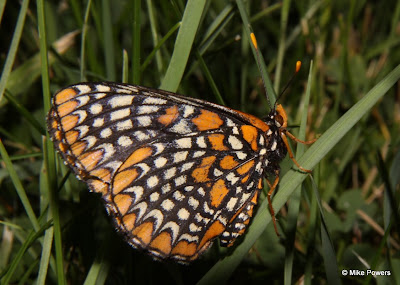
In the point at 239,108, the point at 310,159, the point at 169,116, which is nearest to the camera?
the point at 310,159

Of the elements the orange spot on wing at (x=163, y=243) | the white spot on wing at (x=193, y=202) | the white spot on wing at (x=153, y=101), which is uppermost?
the white spot on wing at (x=153, y=101)

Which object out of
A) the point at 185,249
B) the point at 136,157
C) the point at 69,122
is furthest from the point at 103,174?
the point at 185,249

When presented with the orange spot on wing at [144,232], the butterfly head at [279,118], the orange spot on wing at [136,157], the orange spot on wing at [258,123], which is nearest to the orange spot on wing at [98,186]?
the orange spot on wing at [136,157]

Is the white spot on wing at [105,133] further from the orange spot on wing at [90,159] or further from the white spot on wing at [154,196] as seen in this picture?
the white spot on wing at [154,196]

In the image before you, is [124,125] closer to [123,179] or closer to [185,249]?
[123,179]

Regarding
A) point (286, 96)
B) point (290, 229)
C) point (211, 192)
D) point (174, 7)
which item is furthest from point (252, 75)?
point (290, 229)

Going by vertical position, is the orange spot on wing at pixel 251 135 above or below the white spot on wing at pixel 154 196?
above
